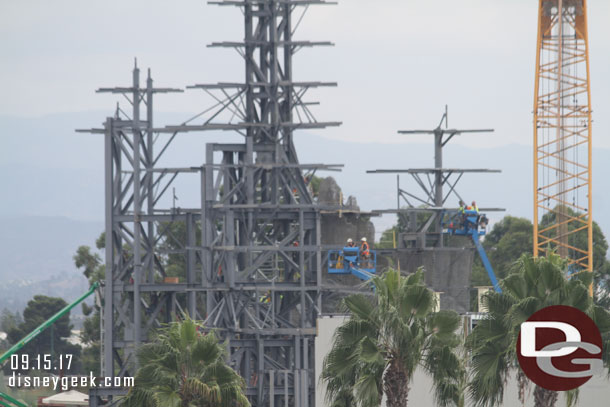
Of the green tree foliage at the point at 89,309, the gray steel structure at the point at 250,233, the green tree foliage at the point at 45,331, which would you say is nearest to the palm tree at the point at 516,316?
the gray steel structure at the point at 250,233

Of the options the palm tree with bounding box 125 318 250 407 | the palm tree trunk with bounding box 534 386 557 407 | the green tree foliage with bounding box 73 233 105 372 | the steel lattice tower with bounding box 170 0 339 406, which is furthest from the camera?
the green tree foliage with bounding box 73 233 105 372

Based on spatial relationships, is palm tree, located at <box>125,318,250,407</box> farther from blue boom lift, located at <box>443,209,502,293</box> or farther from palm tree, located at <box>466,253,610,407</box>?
blue boom lift, located at <box>443,209,502,293</box>

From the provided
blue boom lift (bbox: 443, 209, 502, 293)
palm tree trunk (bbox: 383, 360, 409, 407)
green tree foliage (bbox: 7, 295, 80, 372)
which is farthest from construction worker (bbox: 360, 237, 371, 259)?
green tree foliage (bbox: 7, 295, 80, 372)

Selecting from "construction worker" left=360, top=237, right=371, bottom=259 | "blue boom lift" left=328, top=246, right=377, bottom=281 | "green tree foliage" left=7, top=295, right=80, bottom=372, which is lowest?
"green tree foliage" left=7, top=295, right=80, bottom=372

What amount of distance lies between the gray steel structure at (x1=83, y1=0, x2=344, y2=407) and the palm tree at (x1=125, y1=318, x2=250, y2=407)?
78.2 ft

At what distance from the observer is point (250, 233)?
7112 centimetres

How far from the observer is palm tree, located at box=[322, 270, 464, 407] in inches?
1578

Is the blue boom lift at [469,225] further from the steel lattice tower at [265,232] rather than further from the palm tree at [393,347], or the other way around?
the palm tree at [393,347]

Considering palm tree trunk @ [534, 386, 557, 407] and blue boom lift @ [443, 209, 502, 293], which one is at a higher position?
blue boom lift @ [443, 209, 502, 293]

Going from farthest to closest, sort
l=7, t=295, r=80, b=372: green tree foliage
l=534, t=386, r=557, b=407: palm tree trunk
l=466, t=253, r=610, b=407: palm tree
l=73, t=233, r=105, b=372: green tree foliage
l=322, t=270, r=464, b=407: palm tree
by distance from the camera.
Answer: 1. l=7, t=295, r=80, b=372: green tree foliage
2. l=73, t=233, r=105, b=372: green tree foliage
3. l=322, t=270, r=464, b=407: palm tree
4. l=534, t=386, r=557, b=407: palm tree trunk
5. l=466, t=253, r=610, b=407: palm tree

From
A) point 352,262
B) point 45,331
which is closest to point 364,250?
point 352,262

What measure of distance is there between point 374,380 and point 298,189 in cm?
3322

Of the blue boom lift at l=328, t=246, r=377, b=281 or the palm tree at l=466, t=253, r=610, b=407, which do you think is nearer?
the palm tree at l=466, t=253, r=610, b=407

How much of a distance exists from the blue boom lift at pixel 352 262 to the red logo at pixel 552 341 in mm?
29544
